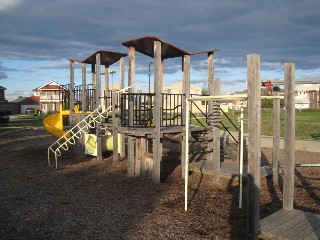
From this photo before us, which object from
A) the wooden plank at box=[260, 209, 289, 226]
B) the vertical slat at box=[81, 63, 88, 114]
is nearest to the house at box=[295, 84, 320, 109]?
the vertical slat at box=[81, 63, 88, 114]

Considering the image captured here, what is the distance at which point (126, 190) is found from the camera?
28.1 ft

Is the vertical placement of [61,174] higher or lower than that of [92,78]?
lower

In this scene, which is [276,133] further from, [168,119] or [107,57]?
[107,57]

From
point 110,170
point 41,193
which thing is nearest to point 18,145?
point 110,170

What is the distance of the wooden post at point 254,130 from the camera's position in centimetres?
477

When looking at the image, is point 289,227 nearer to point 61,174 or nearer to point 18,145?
point 61,174

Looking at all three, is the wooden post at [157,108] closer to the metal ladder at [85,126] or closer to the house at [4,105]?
the metal ladder at [85,126]

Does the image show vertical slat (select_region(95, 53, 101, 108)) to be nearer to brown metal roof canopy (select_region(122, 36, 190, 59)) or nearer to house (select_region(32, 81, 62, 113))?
brown metal roof canopy (select_region(122, 36, 190, 59))

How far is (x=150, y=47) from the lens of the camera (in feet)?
33.1

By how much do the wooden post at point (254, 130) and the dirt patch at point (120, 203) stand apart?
2.67ft

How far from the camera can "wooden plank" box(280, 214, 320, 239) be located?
4453 millimetres

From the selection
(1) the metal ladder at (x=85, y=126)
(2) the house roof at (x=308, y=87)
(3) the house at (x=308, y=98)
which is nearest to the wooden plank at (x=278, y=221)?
(1) the metal ladder at (x=85, y=126)

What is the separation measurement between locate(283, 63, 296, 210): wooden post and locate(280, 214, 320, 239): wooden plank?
0.46 m

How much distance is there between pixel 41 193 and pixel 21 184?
1304 mm
